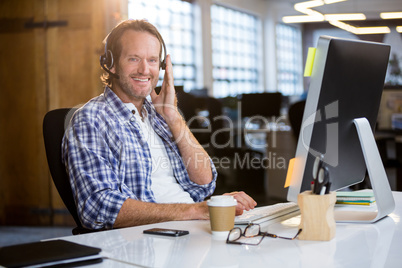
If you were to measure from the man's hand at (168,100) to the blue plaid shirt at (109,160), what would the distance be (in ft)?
0.12

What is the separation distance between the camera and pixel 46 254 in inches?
35.7

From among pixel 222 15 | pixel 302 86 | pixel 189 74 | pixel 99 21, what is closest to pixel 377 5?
pixel 302 86

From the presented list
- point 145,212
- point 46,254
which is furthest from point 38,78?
point 46,254

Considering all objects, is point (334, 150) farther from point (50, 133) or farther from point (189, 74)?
point (189, 74)

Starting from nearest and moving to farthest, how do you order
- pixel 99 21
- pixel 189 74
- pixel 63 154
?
pixel 63 154 → pixel 99 21 → pixel 189 74

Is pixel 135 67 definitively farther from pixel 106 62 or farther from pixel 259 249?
pixel 259 249

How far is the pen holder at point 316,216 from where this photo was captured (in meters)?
1.08

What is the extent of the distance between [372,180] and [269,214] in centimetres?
28

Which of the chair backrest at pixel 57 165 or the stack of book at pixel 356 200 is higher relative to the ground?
the chair backrest at pixel 57 165

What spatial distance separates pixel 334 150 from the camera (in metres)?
1.30

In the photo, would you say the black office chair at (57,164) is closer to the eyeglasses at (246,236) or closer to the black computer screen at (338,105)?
the eyeglasses at (246,236)

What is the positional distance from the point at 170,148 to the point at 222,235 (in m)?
0.73

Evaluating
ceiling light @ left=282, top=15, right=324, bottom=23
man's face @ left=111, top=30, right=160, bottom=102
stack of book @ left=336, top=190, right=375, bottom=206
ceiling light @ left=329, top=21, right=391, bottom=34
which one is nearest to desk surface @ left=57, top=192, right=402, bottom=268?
stack of book @ left=336, top=190, right=375, bottom=206

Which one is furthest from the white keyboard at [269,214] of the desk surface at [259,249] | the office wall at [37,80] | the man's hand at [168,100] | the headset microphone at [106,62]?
the office wall at [37,80]
